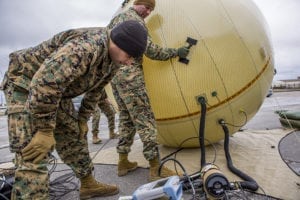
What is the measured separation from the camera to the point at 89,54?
1.80m

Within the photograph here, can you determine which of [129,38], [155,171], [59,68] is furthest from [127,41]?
[155,171]

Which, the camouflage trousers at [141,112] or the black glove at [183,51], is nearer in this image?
the camouflage trousers at [141,112]

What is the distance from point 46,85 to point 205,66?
182cm

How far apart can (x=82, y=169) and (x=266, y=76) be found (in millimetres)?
2260

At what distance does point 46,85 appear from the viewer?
1733 millimetres

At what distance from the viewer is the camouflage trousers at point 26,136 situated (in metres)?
1.86

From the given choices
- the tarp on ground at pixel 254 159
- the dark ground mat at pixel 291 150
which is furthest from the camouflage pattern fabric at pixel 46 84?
the dark ground mat at pixel 291 150

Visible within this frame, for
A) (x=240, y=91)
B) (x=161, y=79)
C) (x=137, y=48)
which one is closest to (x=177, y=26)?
(x=161, y=79)

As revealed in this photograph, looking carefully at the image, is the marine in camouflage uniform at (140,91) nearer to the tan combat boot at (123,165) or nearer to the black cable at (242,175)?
the tan combat boot at (123,165)

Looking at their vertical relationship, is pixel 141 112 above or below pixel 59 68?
below

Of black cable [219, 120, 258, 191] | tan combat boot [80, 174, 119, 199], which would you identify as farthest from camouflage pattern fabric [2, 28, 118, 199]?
black cable [219, 120, 258, 191]

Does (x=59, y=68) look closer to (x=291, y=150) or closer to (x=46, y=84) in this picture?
(x=46, y=84)

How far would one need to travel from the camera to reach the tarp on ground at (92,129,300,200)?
8.98ft

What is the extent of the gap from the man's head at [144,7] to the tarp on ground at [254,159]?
1.61 m
